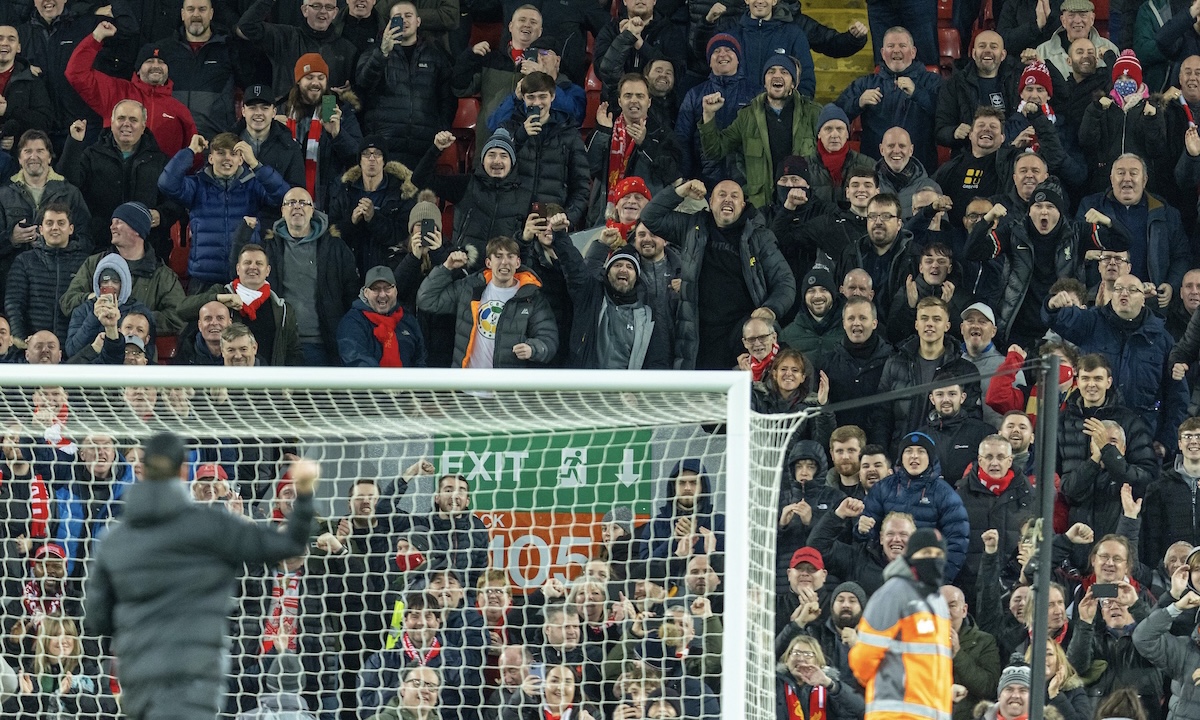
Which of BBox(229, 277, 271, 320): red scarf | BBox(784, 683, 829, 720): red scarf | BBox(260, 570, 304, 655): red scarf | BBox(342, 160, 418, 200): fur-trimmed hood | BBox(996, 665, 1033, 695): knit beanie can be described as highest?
BBox(342, 160, 418, 200): fur-trimmed hood

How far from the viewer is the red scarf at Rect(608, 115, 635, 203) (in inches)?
531

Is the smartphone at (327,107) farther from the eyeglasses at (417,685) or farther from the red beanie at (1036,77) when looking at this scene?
the eyeglasses at (417,685)

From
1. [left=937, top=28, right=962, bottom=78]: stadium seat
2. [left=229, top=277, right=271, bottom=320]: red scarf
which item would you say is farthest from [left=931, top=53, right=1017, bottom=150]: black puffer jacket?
[left=229, top=277, right=271, bottom=320]: red scarf

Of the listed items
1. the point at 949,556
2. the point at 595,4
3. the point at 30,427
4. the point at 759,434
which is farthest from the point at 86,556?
the point at 595,4

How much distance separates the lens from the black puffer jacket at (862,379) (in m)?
12.0

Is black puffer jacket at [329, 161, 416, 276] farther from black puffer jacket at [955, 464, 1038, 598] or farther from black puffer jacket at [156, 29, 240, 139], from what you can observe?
black puffer jacket at [955, 464, 1038, 598]

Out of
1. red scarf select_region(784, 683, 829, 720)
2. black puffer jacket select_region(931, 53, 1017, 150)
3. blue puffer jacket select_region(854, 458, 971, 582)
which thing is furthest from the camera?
black puffer jacket select_region(931, 53, 1017, 150)

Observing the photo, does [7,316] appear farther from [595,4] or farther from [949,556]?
[949,556]

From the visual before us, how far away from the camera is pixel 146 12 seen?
48.1 ft

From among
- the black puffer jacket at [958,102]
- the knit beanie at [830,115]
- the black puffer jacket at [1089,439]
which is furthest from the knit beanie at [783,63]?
the black puffer jacket at [1089,439]

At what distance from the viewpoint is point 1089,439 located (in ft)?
38.4

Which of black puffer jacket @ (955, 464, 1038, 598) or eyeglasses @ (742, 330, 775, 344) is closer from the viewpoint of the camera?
black puffer jacket @ (955, 464, 1038, 598)

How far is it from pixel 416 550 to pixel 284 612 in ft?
2.30

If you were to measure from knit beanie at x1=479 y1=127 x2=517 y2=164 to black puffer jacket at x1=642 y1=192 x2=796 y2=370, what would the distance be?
94 centimetres
